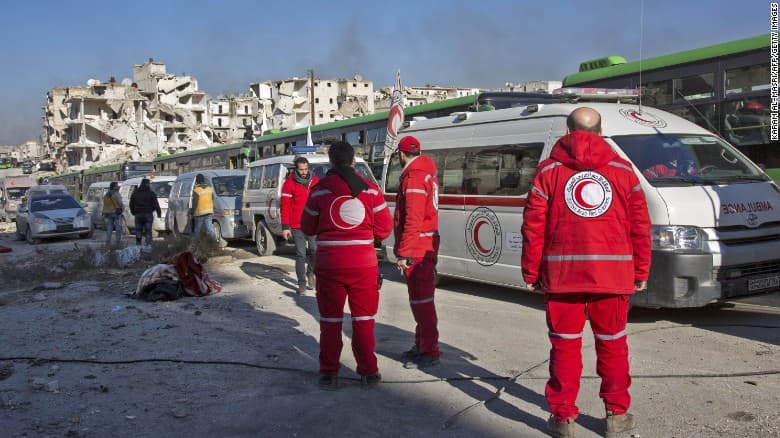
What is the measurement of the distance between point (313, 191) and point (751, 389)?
3558 mm

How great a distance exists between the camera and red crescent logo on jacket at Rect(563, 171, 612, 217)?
4094mm

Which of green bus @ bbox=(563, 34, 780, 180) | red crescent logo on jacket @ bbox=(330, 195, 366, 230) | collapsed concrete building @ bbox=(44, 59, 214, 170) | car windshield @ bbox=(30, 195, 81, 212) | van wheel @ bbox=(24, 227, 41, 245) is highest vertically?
collapsed concrete building @ bbox=(44, 59, 214, 170)

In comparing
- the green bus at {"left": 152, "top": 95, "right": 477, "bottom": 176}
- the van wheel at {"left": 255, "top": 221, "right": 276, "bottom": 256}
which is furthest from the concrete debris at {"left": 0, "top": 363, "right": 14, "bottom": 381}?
the green bus at {"left": 152, "top": 95, "right": 477, "bottom": 176}

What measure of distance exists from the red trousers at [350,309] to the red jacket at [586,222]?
5.04 feet

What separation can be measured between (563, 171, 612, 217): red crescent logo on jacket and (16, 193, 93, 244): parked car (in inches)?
851

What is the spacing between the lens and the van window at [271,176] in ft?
47.9

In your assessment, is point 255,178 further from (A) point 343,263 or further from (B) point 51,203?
(B) point 51,203

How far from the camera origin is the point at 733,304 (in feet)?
27.8

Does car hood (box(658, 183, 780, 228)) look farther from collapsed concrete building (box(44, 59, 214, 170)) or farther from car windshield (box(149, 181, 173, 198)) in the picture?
collapsed concrete building (box(44, 59, 214, 170))

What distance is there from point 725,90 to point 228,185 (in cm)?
1140

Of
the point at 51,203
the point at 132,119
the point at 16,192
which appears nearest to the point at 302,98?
the point at 132,119

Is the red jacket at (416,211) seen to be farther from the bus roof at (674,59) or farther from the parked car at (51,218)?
the parked car at (51,218)

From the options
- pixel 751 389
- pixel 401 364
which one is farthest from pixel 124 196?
pixel 751 389

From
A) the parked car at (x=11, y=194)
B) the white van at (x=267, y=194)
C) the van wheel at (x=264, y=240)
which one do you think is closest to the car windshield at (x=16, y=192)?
the parked car at (x=11, y=194)
